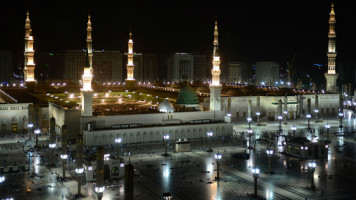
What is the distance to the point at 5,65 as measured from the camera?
11975 cm

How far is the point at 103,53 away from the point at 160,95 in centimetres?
7277

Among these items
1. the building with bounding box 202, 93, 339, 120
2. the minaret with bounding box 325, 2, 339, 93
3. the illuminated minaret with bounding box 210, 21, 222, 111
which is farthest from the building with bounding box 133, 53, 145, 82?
the illuminated minaret with bounding box 210, 21, 222, 111

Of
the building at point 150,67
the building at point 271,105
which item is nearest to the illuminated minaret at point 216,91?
the building at point 271,105

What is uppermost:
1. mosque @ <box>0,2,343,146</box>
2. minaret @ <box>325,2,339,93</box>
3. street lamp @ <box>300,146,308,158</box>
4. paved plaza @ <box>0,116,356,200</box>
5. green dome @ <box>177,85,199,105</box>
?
minaret @ <box>325,2,339,93</box>

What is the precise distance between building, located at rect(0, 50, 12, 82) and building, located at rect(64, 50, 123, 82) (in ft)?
54.4

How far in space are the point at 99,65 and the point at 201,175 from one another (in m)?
108

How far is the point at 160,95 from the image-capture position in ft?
A: 220

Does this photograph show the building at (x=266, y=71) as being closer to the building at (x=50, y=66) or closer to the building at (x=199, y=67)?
the building at (x=199, y=67)

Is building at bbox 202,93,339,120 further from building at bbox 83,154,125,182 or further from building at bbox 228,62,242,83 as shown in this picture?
building at bbox 228,62,242,83

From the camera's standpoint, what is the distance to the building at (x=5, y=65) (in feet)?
390

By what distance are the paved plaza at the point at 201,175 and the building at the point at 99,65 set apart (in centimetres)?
9050

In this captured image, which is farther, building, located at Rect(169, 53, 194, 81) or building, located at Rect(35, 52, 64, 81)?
building, located at Rect(169, 53, 194, 81)

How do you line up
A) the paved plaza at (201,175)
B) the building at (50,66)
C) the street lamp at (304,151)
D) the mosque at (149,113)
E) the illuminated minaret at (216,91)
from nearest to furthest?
1. the paved plaza at (201,175)
2. the street lamp at (304,151)
3. the mosque at (149,113)
4. the illuminated minaret at (216,91)
5. the building at (50,66)

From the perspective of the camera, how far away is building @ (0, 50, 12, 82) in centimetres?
11875
